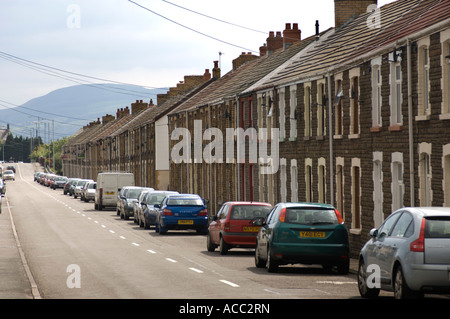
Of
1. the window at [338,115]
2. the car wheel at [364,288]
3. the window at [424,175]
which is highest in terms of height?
the window at [338,115]

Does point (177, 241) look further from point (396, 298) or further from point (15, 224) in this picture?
point (396, 298)

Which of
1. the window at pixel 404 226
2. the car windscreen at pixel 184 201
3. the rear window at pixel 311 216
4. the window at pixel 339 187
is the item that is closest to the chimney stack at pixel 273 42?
the car windscreen at pixel 184 201

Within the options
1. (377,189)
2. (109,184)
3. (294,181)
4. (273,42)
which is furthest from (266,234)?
(109,184)

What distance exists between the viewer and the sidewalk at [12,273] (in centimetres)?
1586

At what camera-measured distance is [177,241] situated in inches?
1289

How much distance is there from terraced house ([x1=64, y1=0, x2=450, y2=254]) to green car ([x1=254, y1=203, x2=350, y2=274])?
256 cm

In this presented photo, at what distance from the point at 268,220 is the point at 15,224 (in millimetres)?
24579

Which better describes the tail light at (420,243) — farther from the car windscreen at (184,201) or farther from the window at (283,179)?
the car windscreen at (184,201)

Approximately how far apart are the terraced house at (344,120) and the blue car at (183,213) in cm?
314

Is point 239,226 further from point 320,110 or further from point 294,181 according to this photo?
point 294,181

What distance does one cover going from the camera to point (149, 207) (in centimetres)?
4116

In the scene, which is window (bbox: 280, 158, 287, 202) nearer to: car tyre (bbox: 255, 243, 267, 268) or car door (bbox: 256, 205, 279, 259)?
car tyre (bbox: 255, 243, 267, 268)

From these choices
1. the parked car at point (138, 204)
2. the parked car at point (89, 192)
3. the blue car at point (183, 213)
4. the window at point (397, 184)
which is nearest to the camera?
the window at point (397, 184)
